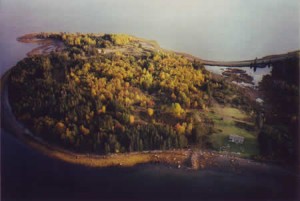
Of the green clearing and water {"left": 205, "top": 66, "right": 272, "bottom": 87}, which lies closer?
the green clearing

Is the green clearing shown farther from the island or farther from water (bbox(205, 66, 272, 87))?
water (bbox(205, 66, 272, 87))

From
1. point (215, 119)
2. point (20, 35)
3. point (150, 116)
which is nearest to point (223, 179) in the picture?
point (215, 119)

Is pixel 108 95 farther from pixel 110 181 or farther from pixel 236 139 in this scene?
pixel 236 139

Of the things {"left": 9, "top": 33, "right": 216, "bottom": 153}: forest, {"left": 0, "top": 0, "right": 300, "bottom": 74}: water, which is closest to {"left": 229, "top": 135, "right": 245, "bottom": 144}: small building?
{"left": 9, "top": 33, "right": 216, "bottom": 153}: forest

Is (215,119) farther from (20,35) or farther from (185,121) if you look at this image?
(20,35)
